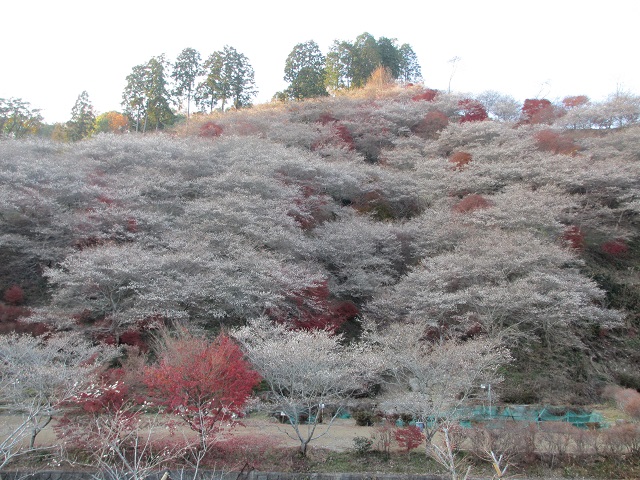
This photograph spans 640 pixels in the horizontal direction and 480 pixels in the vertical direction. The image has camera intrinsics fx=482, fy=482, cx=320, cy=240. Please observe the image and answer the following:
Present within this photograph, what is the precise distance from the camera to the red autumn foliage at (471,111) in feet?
113

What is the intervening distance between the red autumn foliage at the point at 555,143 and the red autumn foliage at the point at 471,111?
22.4ft

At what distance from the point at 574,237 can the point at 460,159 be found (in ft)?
27.1

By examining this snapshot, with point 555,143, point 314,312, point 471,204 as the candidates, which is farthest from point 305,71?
point 314,312

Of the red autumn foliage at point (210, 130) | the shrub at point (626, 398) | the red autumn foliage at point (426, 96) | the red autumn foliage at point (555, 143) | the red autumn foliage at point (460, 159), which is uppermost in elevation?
the red autumn foliage at point (426, 96)

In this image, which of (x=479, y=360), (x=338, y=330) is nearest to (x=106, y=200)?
(x=338, y=330)

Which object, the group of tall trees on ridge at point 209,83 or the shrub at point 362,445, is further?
the group of tall trees on ridge at point 209,83

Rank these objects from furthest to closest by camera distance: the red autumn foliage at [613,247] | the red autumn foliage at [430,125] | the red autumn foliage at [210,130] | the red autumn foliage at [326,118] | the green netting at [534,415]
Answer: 1. the red autumn foliage at [326,118]
2. the red autumn foliage at [430,125]
3. the red autumn foliage at [210,130]
4. the red autumn foliage at [613,247]
5. the green netting at [534,415]

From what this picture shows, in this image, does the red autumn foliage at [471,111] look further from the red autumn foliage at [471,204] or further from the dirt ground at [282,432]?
the dirt ground at [282,432]

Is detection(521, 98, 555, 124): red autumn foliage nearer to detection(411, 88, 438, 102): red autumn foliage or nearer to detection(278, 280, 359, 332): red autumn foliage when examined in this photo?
detection(411, 88, 438, 102): red autumn foliage

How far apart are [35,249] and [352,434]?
12.7 meters

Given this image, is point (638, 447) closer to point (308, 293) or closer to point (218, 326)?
point (308, 293)

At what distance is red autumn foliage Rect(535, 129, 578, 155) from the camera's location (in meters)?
26.5

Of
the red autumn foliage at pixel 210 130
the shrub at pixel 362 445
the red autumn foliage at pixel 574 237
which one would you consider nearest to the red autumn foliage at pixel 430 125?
the red autumn foliage at pixel 210 130

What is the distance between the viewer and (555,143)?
27094 millimetres
